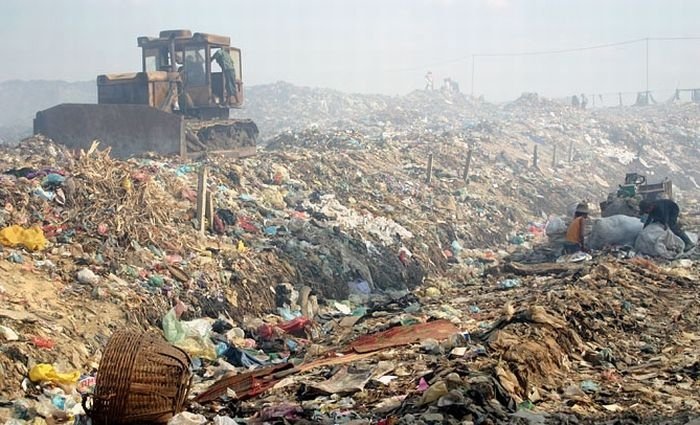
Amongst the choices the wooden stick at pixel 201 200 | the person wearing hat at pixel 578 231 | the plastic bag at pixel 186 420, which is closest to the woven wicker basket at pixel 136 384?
the plastic bag at pixel 186 420

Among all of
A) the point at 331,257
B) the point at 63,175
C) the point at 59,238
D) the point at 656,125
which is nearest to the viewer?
the point at 59,238

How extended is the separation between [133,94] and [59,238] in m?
8.32

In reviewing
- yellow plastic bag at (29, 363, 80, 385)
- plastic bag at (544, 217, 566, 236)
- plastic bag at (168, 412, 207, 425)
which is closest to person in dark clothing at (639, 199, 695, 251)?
plastic bag at (544, 217, 566, 236)

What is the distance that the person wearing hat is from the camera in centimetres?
1167

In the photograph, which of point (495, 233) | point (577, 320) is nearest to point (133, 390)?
point (577, 320)

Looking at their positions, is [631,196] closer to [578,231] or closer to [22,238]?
[578,231]

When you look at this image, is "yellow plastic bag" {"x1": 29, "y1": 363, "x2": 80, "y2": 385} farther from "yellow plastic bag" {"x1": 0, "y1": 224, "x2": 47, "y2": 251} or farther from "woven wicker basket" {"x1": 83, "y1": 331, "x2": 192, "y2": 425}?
"yellow plastic bag" {"x1": 0, "y1": 224, "x2": 47, "y2": 251}

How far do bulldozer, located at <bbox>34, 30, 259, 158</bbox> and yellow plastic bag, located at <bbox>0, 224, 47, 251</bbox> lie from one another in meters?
6.56

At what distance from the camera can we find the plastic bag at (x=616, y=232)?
11594 millimetres

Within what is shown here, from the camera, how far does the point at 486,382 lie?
512cm

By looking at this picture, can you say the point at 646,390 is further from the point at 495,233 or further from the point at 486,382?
the point at 495,233

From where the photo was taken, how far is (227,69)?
57.0 ft

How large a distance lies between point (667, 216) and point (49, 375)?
9.05 metres

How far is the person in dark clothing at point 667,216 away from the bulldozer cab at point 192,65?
9.90 metres
